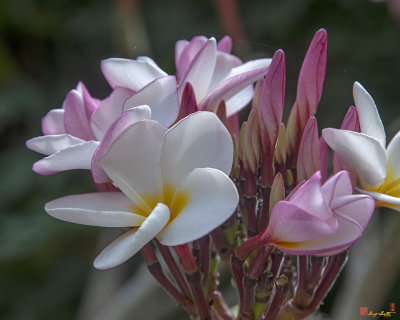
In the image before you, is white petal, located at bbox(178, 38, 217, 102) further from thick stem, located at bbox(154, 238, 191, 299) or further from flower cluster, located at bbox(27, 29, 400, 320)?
thick stem, located at bbox(154, 238, 191, 299)

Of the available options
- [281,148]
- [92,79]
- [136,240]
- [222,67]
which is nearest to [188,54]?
[222,67]

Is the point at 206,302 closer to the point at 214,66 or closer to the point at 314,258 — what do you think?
the point at 314,258

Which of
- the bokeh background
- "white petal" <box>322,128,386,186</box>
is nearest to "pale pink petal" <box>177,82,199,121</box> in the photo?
"white petal" <box>322,128,386,186</box>

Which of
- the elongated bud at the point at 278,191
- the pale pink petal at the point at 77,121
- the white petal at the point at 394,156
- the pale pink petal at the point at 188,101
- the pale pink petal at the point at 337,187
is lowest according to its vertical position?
the white petal at the point at 394,156

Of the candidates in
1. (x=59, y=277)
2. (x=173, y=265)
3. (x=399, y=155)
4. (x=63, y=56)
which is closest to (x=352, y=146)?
(x=399, y=155)

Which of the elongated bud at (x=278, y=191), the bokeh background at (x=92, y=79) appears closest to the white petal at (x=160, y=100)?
the elongated bud at (x=278, y=191)

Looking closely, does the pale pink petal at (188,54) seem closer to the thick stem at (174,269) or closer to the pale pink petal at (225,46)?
the pale pink petal at (225,46)
